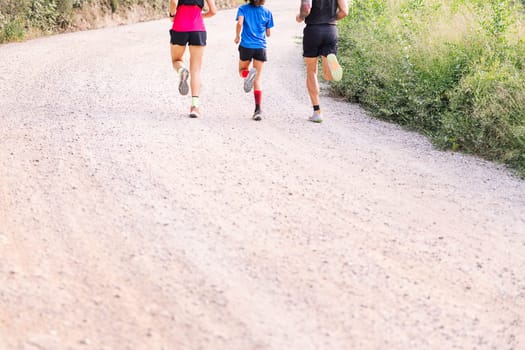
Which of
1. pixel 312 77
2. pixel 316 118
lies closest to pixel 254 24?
pixel 312 77

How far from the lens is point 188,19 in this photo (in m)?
8.67

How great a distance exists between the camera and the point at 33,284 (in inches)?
177

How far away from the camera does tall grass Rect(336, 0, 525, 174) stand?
8.61 meters


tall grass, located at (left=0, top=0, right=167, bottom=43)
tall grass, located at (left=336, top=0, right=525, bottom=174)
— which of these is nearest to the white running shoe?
tall grass, located at (left=336, top=0, right=525, bottom=174)

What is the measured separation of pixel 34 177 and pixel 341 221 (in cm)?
290

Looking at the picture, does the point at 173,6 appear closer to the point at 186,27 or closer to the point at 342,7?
the point at 186,27

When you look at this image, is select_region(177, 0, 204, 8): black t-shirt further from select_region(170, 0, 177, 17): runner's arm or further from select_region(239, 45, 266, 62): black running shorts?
select_region(239, 45, 266, 62): black running shorts

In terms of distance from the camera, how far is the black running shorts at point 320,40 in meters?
8.85

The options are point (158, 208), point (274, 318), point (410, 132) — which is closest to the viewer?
point (274, 318)

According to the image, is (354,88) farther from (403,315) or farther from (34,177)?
(403,315)

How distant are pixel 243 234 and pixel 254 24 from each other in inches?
162

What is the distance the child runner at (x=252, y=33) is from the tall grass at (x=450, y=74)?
2.11 m

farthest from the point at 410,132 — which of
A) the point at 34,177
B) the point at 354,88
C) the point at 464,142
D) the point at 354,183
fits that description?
the point at 34,177

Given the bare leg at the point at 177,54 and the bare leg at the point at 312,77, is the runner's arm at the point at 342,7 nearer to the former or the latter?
the bare leg at the point at 312,77
